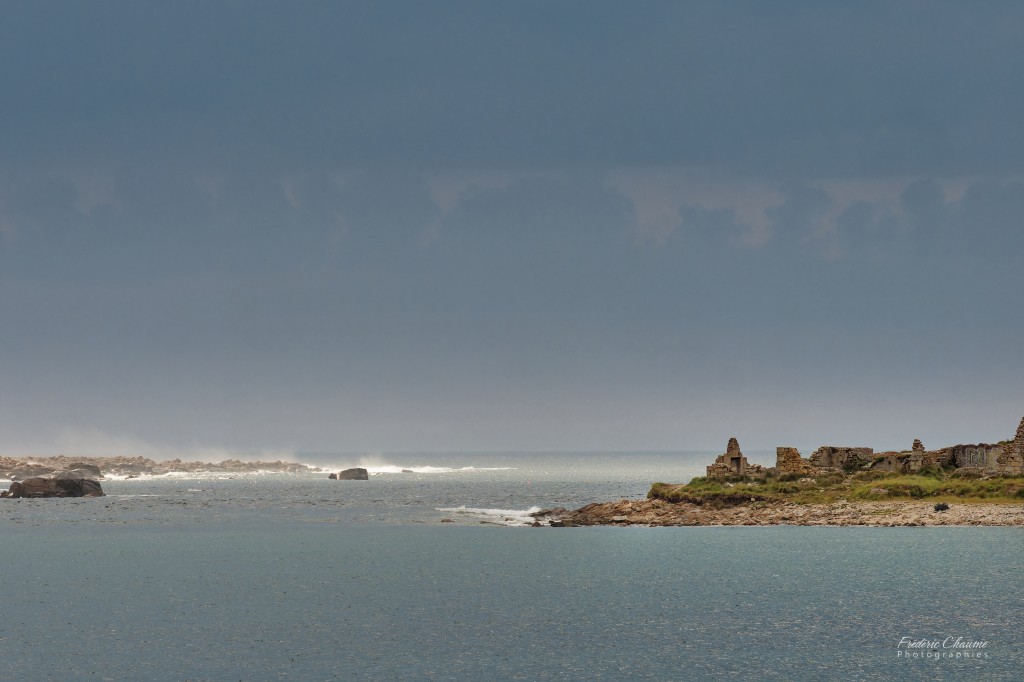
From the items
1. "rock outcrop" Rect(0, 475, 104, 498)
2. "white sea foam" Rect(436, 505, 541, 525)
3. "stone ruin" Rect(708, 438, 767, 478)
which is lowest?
"white sea foam" Rect(436, 505, 541, 525)

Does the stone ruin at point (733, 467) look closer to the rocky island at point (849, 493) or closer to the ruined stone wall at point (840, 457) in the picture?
the rocky island at point (849, 493)

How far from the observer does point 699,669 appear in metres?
37.0

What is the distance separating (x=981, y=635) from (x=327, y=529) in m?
72.2

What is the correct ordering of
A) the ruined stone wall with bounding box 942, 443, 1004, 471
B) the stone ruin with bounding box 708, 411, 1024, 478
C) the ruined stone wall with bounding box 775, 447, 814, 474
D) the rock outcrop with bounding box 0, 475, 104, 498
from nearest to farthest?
the stone ruin with bounding box 708, 411, 1024, 478 < the ruined stone wall with bounding box 942, 443, 1004, 471 < the ruined stone wall with bounding box 775, 447, 814, 474 < the rock outcrop with bounding box 0, 475, 104, 498

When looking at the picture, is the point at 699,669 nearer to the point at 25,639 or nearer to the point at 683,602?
the point at 683,602

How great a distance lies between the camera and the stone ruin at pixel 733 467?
110938mm

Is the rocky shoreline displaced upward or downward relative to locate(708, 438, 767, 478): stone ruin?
downward

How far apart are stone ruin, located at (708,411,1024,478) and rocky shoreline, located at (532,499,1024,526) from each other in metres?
10.6

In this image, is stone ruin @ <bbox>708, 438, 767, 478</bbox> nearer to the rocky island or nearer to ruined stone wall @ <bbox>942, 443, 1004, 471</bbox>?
the rocky island

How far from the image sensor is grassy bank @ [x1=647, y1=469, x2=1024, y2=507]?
89.9m

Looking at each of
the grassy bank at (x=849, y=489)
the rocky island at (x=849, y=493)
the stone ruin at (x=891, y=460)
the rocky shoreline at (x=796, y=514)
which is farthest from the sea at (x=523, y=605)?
the stone ruin at (x=891, y=460)

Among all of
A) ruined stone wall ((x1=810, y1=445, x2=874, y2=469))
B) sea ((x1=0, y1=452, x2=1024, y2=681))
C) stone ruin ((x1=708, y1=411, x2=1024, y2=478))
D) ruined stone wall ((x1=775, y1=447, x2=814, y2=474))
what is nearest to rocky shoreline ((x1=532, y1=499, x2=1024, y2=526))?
sea ((x1=0, y1=452, x2=1024, y2=681))

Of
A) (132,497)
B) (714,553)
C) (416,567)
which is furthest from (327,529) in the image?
(132,497)

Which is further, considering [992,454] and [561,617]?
[992,454]
